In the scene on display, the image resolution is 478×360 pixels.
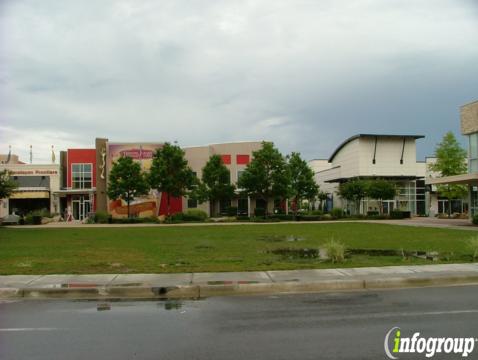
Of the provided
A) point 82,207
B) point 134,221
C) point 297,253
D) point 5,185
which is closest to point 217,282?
point 297,253

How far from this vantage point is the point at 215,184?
55.4 m

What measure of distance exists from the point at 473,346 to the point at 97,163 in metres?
59.9

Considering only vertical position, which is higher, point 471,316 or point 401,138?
point 401,138

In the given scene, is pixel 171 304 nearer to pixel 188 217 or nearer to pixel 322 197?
pixel 188 217

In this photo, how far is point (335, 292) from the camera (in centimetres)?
1060

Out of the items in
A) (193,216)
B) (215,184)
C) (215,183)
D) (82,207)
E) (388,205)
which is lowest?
(193,216)

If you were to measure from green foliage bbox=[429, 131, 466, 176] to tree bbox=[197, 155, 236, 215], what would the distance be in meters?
25.4

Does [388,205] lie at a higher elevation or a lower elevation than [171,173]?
lower

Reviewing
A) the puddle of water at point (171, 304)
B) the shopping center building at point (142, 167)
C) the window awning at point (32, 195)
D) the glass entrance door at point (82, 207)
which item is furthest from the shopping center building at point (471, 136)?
the window awning at point (32, 195)

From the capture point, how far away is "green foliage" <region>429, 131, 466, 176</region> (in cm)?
5834

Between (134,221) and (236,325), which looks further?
(134,221)

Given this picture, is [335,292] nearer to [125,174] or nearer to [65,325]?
[65,325]

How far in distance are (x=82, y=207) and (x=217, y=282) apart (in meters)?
56.6

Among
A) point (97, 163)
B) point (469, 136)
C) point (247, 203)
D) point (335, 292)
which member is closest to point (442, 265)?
point (335, 292)
